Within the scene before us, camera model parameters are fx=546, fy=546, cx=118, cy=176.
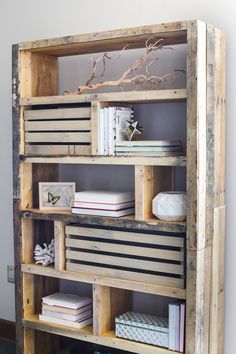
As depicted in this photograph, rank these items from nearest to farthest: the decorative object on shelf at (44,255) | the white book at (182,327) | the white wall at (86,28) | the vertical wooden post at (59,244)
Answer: the white book at (182,327), the white wall at (86,28), the vertical wooden post at (59,244), the decorative object on shelf at (44,255)

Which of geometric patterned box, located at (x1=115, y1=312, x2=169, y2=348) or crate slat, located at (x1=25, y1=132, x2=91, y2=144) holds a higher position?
crate slat, located at (x1=25, y1=132, x2=91, y2=144)

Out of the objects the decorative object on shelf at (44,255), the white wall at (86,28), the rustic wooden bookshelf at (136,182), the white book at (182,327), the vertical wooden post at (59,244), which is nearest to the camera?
the rustic wooden bookshelf at (136,182)

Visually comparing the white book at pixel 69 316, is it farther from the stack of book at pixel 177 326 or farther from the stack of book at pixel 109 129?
the stack of book at pixel 109 129

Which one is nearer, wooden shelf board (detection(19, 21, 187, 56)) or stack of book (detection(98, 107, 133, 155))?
wooden shelf board (detection(19, 21, 187, 56))

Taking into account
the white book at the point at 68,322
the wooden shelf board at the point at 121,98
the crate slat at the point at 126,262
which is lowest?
the white book at the point at 68,322

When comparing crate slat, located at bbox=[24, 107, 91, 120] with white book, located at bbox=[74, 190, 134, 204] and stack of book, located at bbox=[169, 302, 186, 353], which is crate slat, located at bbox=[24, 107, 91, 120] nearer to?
white book, located at bbox=[74, 190, 134, 204]

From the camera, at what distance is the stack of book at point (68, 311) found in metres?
2.59

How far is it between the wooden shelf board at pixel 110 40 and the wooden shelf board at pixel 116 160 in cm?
51

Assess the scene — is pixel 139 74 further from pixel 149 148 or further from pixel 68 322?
pixel 68 322

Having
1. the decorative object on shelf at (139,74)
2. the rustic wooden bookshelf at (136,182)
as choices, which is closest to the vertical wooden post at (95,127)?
the rustic wooden bookshelf at (136,182)

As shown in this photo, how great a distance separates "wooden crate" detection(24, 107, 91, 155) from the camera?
2.47 metres

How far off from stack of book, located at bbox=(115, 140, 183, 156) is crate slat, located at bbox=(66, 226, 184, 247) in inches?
13.7

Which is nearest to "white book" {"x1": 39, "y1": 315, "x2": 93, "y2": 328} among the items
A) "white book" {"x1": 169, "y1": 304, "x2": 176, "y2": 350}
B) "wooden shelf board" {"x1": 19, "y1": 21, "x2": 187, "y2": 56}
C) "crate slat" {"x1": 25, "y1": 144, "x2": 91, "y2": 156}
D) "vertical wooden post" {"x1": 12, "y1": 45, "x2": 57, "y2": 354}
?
"vertical wooden post" {"x1": 12, "y1": 45, "x2": 57, "y2": 354}
